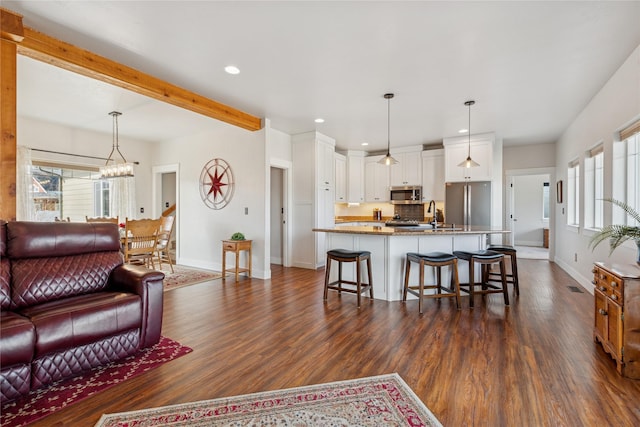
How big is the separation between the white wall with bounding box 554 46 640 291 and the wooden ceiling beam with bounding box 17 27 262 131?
15.9ft

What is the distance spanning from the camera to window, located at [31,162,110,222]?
5.82m

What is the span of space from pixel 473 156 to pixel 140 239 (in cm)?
646

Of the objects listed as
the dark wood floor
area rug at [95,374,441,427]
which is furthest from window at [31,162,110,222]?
area rug at [95,374,441,427]

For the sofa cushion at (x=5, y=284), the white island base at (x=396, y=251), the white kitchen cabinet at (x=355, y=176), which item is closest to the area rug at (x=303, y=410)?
the sofa cushion at (x=5, y=284)

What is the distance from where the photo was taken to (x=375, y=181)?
7570 mm

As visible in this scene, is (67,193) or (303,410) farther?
(67,193)

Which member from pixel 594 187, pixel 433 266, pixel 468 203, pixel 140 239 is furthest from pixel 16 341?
pixel 468 203

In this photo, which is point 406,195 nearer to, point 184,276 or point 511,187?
point 511,187

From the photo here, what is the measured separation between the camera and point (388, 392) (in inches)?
75.2

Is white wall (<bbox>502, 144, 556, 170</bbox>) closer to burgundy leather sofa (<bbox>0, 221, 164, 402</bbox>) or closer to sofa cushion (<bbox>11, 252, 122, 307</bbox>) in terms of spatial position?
burgundy leather sofa (<bbox>0, 221, 164, 402</bbox>)

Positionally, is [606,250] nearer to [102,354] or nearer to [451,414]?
[451,414]

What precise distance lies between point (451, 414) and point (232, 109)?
4538 mm

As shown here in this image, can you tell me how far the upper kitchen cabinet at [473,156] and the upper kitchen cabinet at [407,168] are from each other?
2.21 feet

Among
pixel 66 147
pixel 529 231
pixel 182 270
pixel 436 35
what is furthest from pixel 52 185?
pixel 529 231
